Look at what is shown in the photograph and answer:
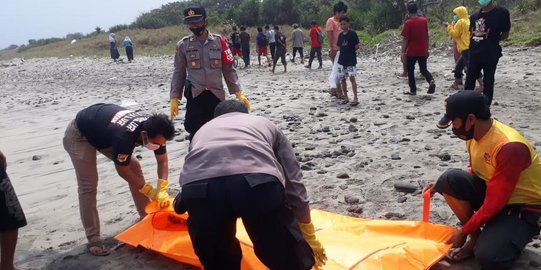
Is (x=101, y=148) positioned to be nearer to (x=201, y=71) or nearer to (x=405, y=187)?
(x=201, y=71)

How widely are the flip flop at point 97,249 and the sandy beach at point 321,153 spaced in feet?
0.17

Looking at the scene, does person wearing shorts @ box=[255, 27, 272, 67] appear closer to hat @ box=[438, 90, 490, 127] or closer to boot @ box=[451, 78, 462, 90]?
boot @ box=[451, 78, 462, 90]

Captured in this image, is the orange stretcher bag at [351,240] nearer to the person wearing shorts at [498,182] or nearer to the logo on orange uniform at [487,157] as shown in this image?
the person wearing shorts at [498,182]

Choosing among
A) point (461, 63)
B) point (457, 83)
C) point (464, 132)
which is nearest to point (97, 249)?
point (464, 132)

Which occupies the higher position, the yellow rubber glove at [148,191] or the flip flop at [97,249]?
the yellow rubber glove at [148,191]

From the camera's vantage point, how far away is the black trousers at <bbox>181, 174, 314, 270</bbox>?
235 centimetres

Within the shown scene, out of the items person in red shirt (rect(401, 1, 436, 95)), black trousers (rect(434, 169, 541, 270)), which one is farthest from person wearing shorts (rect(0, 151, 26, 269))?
person in red shirt (rect(401, 1, 436, 95))

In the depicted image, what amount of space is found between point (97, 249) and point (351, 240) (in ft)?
6.03

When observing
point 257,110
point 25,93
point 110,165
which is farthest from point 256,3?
point 110,165

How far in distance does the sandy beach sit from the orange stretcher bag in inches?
4.6

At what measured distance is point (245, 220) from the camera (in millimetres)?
2445

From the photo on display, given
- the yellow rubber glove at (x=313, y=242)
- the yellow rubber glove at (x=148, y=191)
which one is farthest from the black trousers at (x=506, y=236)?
the yellow rubber glove at (x=148, y=191)

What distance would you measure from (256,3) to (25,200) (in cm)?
3615

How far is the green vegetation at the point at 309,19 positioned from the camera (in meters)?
16.8
